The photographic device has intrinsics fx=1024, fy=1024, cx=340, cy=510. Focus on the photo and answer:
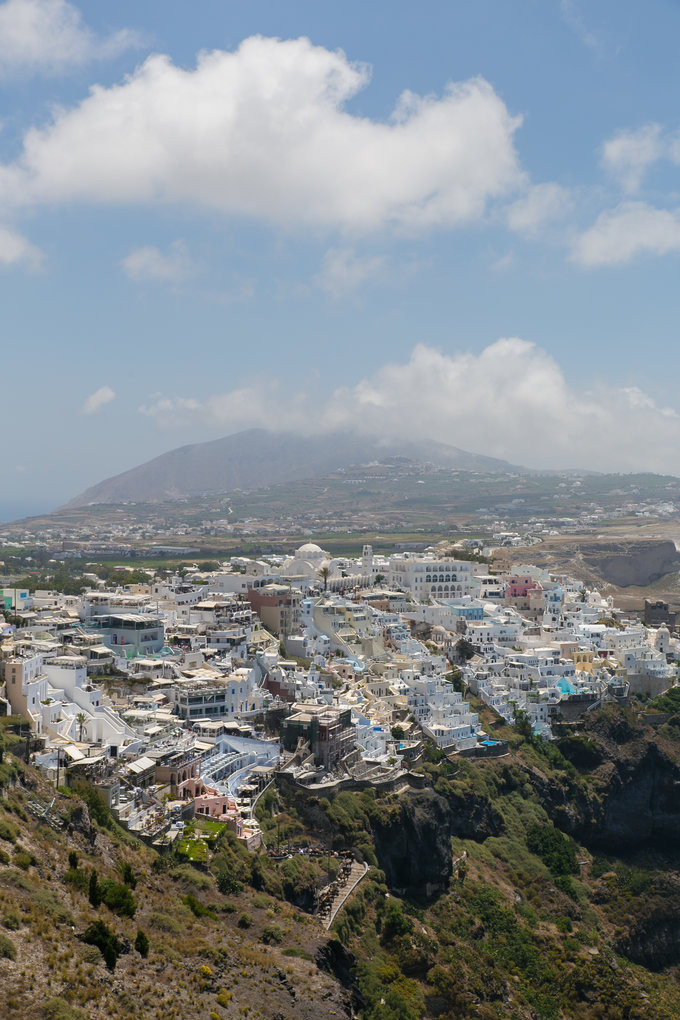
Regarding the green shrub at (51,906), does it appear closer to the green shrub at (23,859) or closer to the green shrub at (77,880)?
the green shrub at (23,859)

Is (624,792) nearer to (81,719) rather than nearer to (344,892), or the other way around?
(344,892)

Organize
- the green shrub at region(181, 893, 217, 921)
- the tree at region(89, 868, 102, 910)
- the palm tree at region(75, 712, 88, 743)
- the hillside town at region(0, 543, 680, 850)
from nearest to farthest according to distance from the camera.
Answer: the tree at region(89, 868, 102, 910) < the green shrub at region(181, 893, 217, 921) < the hillside town at region(0, 543, 680, 850) < the palm tree at region(75, 712, 88, 743)

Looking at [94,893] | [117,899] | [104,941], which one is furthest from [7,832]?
[104,941]

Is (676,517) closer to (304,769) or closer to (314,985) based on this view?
(304,769)

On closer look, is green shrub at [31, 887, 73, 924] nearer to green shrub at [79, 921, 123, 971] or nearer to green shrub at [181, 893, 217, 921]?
green shrub at [79, 921, 123, 971]

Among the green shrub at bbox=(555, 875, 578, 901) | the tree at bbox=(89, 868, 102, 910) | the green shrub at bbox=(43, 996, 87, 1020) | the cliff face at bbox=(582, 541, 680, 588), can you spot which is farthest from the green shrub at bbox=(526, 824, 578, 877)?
the cliff face at bbox=(582, 541, 680, 588)

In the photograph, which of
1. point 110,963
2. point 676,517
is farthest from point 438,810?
point 676,517

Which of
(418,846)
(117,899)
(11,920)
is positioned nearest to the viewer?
(11,920)
